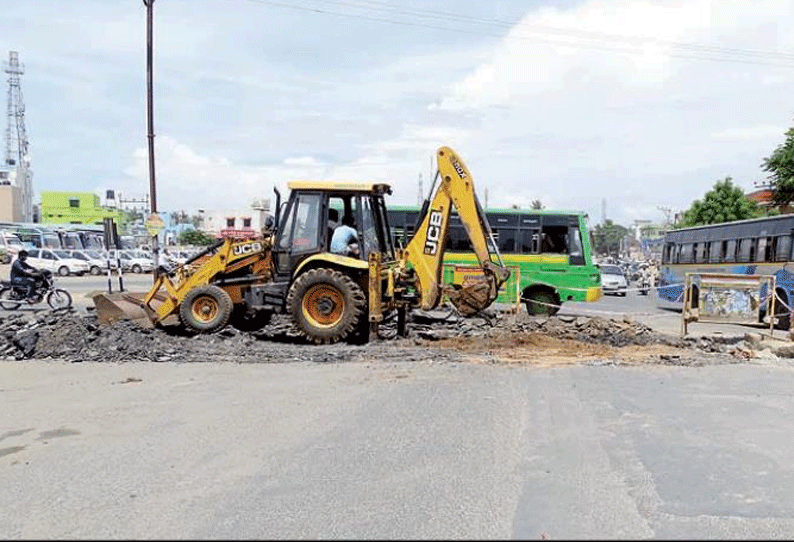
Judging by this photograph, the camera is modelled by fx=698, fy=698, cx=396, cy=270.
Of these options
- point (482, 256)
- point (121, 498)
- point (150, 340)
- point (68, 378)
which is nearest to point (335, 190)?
point (482, 256)

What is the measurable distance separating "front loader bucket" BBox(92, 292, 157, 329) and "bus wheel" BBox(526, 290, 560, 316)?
930cm

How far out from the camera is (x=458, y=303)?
1305cm

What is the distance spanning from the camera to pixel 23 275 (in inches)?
793

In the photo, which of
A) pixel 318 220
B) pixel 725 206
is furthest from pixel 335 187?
pixel 725 206

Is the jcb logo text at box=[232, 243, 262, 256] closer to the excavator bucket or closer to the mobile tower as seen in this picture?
the excavator bucket

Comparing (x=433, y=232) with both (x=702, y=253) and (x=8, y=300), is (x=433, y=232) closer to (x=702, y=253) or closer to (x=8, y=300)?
(x=8, y=300)

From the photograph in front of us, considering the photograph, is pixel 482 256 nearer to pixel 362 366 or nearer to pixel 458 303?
pixel 458 303

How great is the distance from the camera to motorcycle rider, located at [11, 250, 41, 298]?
65.8 feet

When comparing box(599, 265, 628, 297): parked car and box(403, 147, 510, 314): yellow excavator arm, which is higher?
box(403, 147, 510, 314): yellow excavator arm

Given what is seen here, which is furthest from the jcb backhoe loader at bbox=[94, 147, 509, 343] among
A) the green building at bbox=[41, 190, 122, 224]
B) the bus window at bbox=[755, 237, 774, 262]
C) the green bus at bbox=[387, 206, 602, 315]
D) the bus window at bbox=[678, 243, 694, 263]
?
the green building at bbox=[41, 190, 122, 224]

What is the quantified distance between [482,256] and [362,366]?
3810 mm

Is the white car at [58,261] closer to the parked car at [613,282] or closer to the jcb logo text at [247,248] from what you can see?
the parked car at [613,282]

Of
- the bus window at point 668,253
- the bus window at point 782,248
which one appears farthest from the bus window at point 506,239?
the bus window at point 668,253

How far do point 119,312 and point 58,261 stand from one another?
115ft
